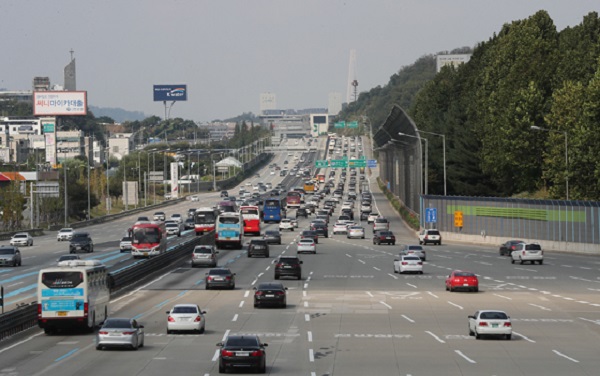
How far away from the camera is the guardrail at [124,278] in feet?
136

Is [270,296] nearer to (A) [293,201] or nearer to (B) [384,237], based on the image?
(B) [384,237]

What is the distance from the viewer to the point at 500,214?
106m

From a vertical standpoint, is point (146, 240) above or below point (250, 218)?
below

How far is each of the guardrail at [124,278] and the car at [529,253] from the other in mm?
25537

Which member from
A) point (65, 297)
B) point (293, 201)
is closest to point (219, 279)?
point (65, 297)

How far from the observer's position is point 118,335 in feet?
122

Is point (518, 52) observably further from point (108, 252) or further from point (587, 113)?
point (108, 252)

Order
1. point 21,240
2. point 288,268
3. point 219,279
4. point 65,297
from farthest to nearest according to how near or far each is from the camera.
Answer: point 21,240 → point 288,268 → point 219,279 → point 65,297

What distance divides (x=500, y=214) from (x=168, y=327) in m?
67.4

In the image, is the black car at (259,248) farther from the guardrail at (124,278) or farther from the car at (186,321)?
the car at (186,321)

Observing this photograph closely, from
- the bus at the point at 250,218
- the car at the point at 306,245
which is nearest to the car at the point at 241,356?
the car at the point at 306,245

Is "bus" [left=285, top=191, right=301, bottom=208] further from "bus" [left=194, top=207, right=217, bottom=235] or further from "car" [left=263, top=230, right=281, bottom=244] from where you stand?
"car" [left=263, top=230, right=281, bottom=244]

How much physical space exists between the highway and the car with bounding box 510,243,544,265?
124 centimetres

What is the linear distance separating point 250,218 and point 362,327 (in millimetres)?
67820
